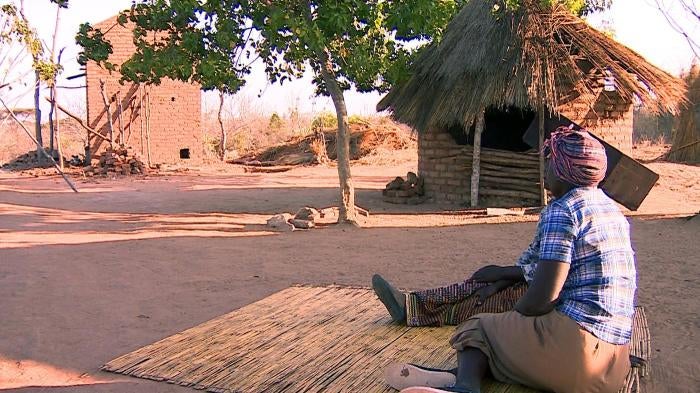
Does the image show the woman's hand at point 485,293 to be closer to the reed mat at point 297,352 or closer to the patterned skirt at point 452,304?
the patterned skirt at point 452,304

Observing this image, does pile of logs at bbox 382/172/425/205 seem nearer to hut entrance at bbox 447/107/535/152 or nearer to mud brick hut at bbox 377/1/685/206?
mud brick hut at bbox 377/1/685/206

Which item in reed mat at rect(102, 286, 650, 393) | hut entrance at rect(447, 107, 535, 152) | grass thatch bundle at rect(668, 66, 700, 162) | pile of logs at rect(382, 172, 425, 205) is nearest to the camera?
reed mat at rect(102, 286, 650, 393)

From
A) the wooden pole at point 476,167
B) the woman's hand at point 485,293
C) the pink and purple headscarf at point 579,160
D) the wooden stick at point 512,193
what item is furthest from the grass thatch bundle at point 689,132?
the pink and purple headscarf at point 579,160

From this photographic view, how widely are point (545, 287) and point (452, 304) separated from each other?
4.23ft

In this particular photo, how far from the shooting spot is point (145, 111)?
19594mm

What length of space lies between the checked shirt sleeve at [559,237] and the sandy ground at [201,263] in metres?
1.46

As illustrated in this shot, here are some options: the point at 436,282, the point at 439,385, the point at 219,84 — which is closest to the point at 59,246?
the point at 219,84

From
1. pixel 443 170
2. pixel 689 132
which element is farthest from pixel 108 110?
pixel 689 132

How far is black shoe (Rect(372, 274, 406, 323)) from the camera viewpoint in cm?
376

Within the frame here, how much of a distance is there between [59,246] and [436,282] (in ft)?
15.5

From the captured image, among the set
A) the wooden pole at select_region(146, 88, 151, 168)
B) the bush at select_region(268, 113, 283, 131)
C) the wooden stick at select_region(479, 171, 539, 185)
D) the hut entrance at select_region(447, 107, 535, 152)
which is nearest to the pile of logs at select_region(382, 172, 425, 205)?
the wooden stick at select_region(479, 171, 539, 185)

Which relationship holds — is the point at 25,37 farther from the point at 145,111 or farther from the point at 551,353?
the point at 551,353

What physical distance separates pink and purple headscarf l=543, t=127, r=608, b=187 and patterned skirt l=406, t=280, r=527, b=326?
964 millimetres

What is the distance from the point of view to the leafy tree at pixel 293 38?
8.18 meters
